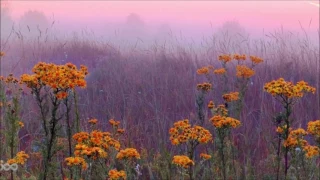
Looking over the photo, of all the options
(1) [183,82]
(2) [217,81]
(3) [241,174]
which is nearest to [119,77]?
(1) [183,82]

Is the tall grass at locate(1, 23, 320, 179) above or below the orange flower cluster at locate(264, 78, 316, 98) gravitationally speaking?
below

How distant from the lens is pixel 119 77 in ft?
21.6

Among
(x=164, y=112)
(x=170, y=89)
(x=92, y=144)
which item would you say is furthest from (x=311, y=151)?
(x=170, y=89)

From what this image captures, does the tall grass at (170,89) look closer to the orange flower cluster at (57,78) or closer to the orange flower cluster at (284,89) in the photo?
the orange flower cluster at (284,89)

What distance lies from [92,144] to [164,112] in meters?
2.80

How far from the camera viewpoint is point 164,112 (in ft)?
16.6

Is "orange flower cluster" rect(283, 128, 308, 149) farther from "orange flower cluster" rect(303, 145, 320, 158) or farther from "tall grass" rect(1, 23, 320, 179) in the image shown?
"tall grass" rect(1, 23, 320, 179)

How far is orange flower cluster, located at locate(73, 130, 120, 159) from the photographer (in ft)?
6.92

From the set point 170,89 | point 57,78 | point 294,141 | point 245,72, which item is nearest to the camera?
point 57,78

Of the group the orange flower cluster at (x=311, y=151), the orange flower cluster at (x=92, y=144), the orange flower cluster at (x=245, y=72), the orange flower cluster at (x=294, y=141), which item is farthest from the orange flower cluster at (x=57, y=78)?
the orange flower cluster at (x=245, y=72)

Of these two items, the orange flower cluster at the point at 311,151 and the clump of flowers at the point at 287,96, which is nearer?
the clump of flowers at the point at 287,96

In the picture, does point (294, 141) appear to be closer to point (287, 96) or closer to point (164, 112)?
point (287, 96)

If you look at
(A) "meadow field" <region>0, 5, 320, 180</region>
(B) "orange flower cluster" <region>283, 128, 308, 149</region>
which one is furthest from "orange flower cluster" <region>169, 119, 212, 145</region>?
(B) "orange flower cluster" <region>283, 128, 308, 149</region>

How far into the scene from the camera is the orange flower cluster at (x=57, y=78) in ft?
7.06
